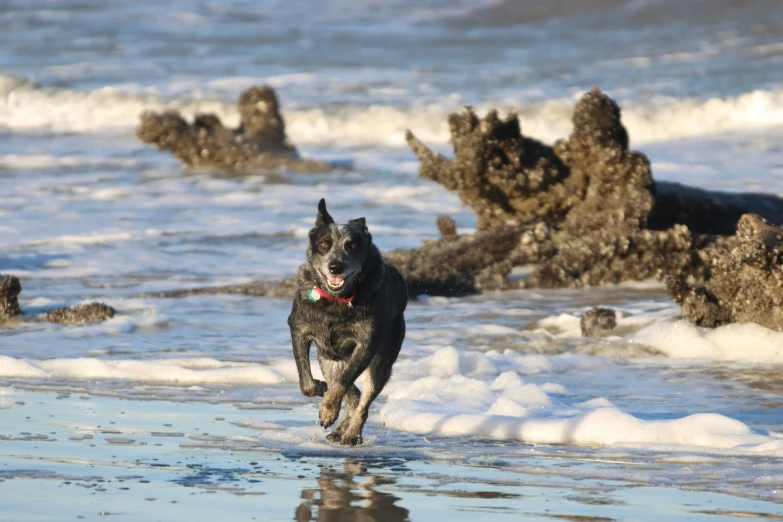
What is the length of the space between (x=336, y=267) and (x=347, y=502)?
1.60 m

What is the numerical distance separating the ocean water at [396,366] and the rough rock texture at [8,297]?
0.30m

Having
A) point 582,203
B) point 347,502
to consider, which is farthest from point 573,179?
point 347,502

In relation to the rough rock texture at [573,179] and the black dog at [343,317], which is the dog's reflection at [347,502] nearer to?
the black dog at [343,317]

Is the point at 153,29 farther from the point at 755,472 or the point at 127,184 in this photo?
the point at 755,472

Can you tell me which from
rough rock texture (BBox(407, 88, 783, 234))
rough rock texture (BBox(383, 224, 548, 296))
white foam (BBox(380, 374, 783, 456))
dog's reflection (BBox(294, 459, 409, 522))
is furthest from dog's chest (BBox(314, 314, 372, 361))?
rough rock texture (BBox(407, 88, 783, 234))

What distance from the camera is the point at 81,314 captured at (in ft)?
37.7

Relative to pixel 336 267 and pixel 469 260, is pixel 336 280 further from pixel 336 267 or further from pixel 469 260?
pixel 469 260

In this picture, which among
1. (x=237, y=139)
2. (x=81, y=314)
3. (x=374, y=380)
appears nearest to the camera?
(x=374, y=380)

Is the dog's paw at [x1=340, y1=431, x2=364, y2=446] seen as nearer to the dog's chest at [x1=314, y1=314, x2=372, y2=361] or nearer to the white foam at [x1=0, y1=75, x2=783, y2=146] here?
the dog's chest at [x1=314, y1=314, x2=372, y2=361]

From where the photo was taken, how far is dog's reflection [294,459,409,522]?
18.3 ft

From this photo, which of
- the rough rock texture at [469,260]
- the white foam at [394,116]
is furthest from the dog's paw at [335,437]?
the white foam at [394,116]

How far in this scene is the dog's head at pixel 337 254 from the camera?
23.6 feet

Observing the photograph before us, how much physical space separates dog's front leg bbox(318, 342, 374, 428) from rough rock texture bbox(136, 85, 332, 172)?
51.8 feet

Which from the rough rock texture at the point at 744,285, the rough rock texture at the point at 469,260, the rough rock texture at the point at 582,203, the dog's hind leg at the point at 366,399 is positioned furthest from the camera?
the rough rock texture at the point at 582,203
